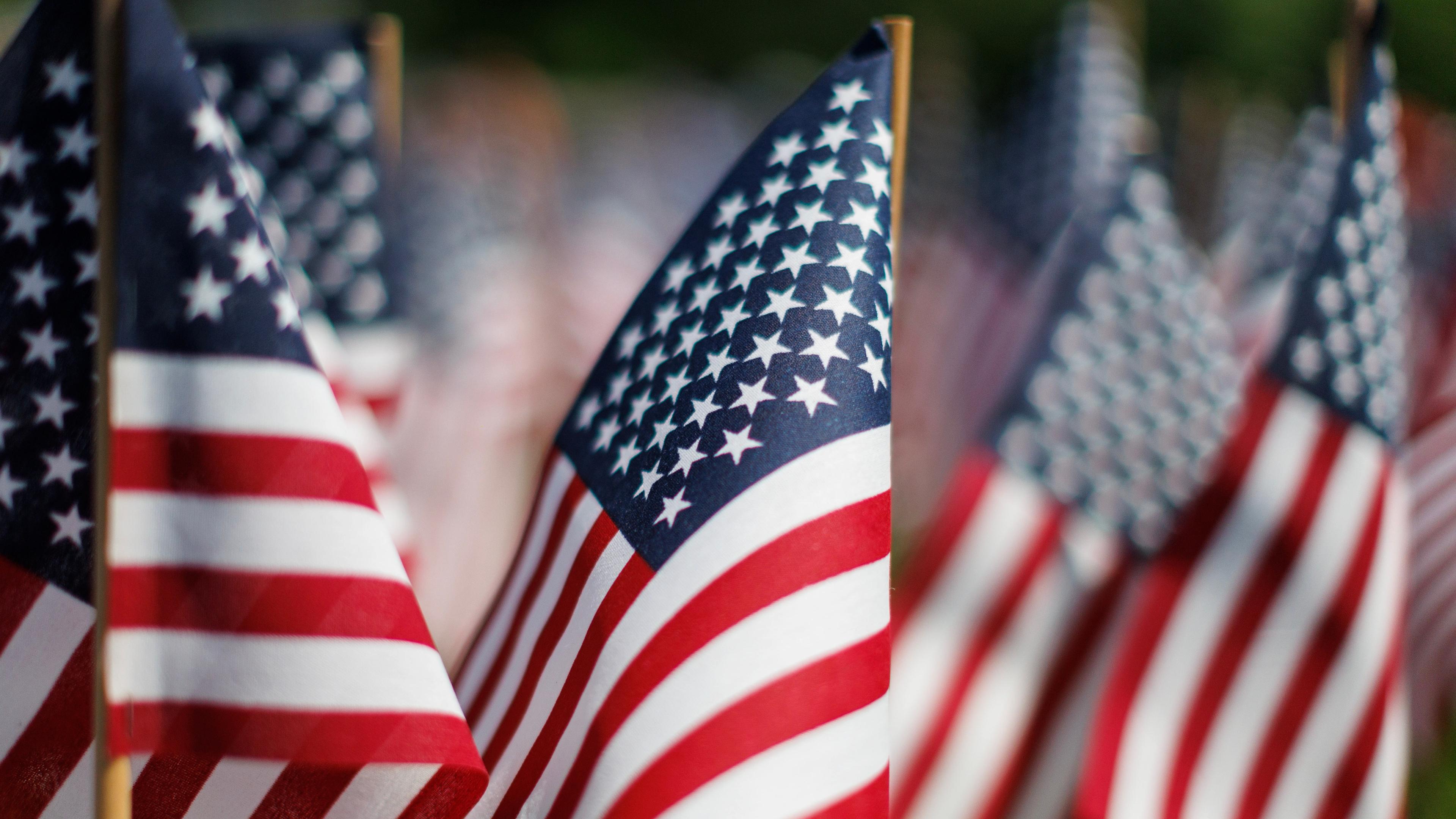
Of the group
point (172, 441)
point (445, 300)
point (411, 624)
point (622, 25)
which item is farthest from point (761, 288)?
point (622, 25)

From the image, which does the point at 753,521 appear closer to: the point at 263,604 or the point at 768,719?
the point at 768,719

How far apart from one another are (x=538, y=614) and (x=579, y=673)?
255 mm

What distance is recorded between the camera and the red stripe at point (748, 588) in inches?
63.3

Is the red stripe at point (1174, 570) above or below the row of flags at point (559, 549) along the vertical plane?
below

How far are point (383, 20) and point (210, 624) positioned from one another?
2716 millimetres

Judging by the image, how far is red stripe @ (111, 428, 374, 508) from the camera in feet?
5.38

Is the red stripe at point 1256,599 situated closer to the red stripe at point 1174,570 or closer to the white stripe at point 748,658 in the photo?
the red stripe at point 1174,570

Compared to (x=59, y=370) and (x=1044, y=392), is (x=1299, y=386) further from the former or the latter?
(x=59, y=370)

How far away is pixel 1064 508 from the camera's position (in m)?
3.13

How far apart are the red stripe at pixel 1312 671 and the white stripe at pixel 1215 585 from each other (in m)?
0.17

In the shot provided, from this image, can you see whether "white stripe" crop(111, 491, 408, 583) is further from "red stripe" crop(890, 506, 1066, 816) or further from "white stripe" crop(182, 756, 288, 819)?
"red stripe" crop(890, 506, 1066, 816)

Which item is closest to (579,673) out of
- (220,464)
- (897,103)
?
(220,464)

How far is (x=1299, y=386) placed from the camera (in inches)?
101

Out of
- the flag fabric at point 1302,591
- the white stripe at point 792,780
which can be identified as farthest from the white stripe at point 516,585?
the flag fabric at point 1302,591
